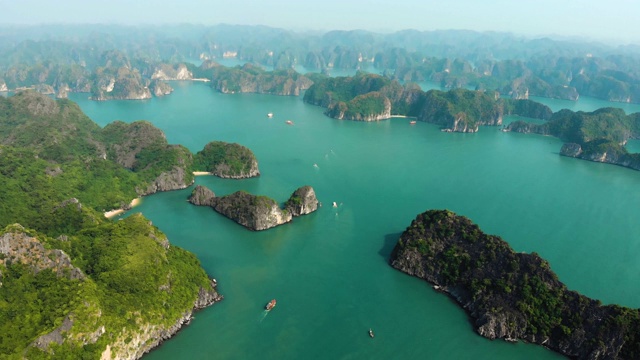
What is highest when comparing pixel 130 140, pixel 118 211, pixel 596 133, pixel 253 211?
pixel 130 140

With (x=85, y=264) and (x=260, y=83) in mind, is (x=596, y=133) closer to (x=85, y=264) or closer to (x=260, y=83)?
(x=85, y=264)

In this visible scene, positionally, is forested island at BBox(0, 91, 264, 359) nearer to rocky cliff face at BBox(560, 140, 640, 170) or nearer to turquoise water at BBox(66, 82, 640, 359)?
turquoise water at BBox(66, 82, 640, 359)

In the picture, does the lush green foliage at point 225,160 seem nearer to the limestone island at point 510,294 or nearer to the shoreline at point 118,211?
the shoreline at point 118,211

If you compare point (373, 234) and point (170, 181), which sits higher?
point (170, 181)

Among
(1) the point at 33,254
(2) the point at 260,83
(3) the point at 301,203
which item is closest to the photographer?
(1) the point at 33,254

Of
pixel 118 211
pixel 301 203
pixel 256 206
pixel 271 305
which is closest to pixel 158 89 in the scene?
pixel 118 211

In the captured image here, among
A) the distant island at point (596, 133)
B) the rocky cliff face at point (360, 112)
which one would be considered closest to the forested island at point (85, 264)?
the rocky cliff face at point (360, 112)
